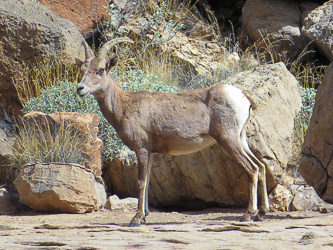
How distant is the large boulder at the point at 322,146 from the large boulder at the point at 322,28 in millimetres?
4796

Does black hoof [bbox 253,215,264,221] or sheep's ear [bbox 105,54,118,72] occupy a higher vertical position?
sheep's ear [bbox 105,54,118,72]

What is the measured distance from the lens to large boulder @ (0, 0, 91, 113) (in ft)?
31.8

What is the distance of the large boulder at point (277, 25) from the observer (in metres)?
12.1

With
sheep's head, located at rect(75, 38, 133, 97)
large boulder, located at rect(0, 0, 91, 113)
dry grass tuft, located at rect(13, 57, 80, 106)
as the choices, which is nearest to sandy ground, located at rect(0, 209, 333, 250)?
sheep's head, located at rect(75, 38, 133, 97)

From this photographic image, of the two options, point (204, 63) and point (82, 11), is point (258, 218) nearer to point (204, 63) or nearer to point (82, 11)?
point (204, 63)

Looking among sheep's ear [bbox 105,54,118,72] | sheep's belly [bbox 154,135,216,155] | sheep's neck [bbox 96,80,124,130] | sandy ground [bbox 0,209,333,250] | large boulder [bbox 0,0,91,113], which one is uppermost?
large boulder [bbox 0,0,91,113]

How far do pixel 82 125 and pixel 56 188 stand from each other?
120 cm

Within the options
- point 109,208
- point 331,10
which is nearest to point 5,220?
point 109,208

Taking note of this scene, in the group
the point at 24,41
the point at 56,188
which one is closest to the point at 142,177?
the point at 56,188

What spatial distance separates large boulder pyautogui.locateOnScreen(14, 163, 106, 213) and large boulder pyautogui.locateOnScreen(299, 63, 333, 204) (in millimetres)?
3316

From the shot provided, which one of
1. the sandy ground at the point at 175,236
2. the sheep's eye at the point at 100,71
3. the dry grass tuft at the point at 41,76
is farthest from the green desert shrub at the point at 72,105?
the sandy ground at the point at 175,236

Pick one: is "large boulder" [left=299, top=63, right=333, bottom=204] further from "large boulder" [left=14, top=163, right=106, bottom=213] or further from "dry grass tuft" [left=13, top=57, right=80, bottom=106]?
"dry grass tuft" [left=13, top=57, right=80, bottom=106]

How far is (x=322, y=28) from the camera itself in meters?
10.5

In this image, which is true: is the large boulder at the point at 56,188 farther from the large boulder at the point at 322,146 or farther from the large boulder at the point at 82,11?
the large boulder at the point at 82,11
